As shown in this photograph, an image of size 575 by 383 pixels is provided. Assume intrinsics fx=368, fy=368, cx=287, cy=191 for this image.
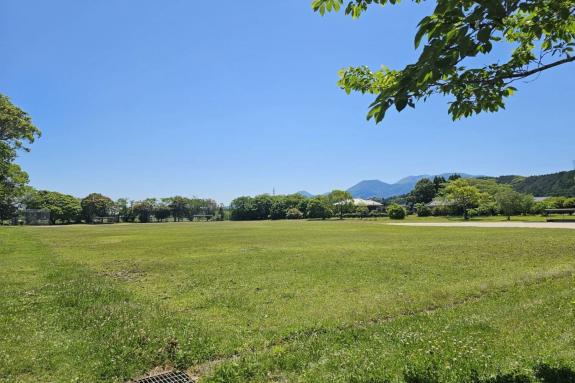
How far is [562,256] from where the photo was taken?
669 inches

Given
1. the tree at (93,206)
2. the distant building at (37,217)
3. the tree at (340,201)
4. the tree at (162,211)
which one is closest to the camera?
the distant building at (37,217)

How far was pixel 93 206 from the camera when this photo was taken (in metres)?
120

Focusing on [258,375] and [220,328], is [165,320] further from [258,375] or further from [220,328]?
[258,375]

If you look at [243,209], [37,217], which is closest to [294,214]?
[243,209]

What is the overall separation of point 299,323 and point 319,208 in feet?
377

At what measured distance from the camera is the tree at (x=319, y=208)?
4742 inches

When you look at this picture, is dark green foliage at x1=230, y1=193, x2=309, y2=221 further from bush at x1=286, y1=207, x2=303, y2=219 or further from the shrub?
the shrub

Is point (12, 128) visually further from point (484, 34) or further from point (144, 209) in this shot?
point (144, 209)

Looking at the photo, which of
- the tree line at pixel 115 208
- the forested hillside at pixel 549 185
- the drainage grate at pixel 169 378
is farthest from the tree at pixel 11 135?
the forested hillside at pixel 549 185

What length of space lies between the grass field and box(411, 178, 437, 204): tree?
15303 centimetres

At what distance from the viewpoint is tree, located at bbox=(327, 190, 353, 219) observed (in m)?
119

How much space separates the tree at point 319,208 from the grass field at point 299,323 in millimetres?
104604

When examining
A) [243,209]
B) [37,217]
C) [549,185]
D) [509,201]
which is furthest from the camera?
[549,185]

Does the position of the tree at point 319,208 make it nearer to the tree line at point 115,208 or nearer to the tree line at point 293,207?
the tree line at point 293,207
